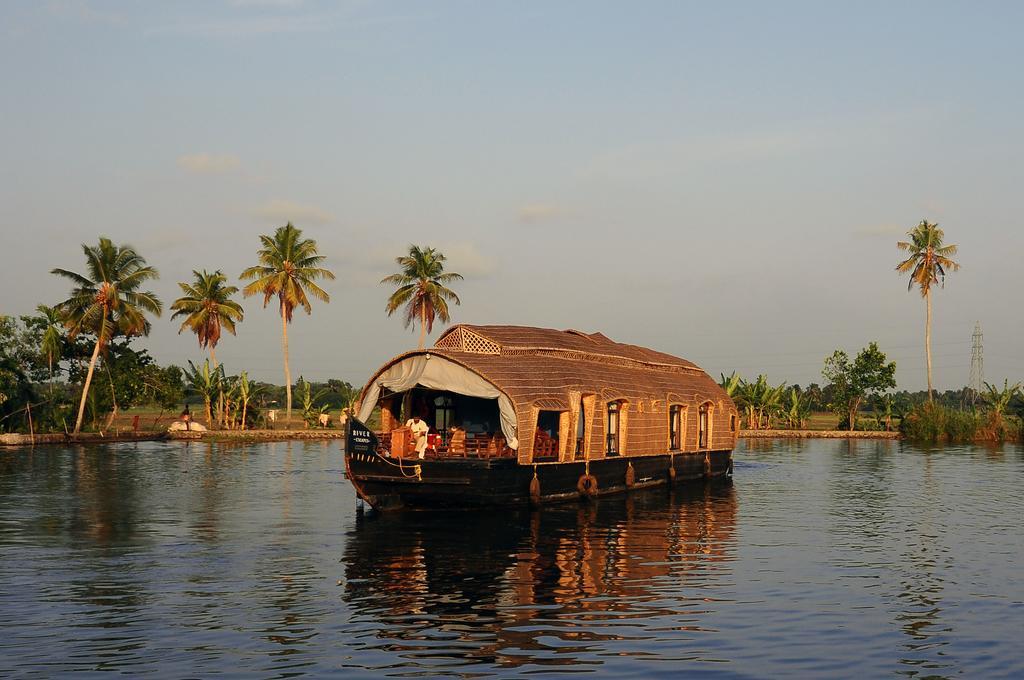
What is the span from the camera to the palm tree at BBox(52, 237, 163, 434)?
55.4 metres

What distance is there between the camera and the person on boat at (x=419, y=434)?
25094mm

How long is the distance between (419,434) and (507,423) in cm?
222

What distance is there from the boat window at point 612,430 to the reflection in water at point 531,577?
95.6 inches

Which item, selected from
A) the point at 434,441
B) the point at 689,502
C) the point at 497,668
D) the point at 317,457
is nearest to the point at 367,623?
the point at 497,668

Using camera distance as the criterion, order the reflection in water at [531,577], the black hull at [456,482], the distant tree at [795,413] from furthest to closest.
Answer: the distant tree at [795,413] < the black hull at [456,482] < the reflection in water at [531,577]

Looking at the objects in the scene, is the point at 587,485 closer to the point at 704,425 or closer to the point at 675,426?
the point at 675,426

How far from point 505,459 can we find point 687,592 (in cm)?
886

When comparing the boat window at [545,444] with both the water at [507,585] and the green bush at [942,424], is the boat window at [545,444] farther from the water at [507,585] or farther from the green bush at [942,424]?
the green bush at [942,424]

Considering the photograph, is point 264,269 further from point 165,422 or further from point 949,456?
point 949,456

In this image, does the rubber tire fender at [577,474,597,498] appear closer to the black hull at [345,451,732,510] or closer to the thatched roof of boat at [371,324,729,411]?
the black hull at [345,451,732,510]

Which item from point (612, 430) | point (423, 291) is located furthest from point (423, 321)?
point (612, 430)

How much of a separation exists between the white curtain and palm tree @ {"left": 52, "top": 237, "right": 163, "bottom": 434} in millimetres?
34635

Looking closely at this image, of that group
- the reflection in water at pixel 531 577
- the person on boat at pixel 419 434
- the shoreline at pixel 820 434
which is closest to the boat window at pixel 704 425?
the reflection in water at pixel 531 577

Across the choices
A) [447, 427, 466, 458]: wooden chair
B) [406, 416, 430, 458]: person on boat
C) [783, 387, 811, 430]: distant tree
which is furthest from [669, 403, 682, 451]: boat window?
[783, 387, 811, 430]: distant tree
